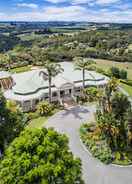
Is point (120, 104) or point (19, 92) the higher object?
point (120, 104)

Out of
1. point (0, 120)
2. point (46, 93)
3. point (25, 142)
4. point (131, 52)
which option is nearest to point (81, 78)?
point (46, 93)

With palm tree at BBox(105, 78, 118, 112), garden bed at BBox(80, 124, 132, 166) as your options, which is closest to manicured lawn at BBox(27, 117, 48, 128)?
garden bed at BBox(80, 124, 132, 166)

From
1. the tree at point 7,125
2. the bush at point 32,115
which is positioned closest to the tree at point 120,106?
the tree at point 7,125

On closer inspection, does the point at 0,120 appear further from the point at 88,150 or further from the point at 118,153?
the point at 118,153

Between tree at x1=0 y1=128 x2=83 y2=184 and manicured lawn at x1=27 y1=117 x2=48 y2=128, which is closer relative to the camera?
tree at x1=0 y1=128 x2=83 y2=184

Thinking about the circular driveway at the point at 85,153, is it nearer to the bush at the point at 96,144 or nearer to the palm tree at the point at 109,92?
the bush at the point at 96,144

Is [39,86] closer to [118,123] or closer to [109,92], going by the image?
[109,92]

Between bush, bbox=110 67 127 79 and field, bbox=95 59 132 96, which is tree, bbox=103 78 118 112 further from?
field, bbox=95 59 132 96
